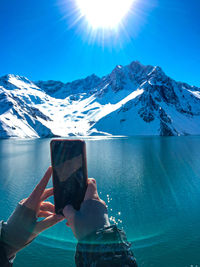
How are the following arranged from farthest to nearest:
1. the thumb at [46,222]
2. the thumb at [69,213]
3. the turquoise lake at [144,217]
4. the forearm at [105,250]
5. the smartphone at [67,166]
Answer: the turquoise lake at [144,217] < the smartphone at [67,166] < the thumb at [46,222] < the thumb at [69,213] < the forearm at [105,250]

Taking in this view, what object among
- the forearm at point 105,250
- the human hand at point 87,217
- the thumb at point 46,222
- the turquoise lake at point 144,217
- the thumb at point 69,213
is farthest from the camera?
the turquoise lake at point 144,217

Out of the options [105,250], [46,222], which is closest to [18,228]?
[46,222]

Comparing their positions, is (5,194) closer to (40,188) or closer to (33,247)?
(33,247)

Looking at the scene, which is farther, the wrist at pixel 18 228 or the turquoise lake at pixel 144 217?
the turquoise lake at pixel 144 217

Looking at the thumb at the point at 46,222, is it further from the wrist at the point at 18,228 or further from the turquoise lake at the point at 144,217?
the turquoise lake at the point at 144,217

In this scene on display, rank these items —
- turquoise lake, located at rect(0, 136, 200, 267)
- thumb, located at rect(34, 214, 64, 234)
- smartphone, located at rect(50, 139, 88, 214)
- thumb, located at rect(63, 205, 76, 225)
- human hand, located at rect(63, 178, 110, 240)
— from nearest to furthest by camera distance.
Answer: human hand, located at rect(63, 178, 110, 240)
thumb, located at rect(63, 205, 76, 225)
thumb, located at rect(34, 214, 64, 234)
smartphone, located at rect(50, 139, 88, 214)
turquoise lake, located at rect(0, 136, 200, 267)

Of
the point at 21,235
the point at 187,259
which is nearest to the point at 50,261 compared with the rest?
the point at 187,259

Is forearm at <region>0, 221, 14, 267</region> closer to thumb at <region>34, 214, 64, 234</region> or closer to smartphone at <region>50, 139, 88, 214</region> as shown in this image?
thumb at <region>34, 214, 64, 234</region>

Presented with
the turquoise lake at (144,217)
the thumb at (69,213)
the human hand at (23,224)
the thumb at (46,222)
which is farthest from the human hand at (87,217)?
the turquoise lake at (144,217)

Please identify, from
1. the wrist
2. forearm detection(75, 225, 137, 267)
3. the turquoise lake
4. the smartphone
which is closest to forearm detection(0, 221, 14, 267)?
the wrist
